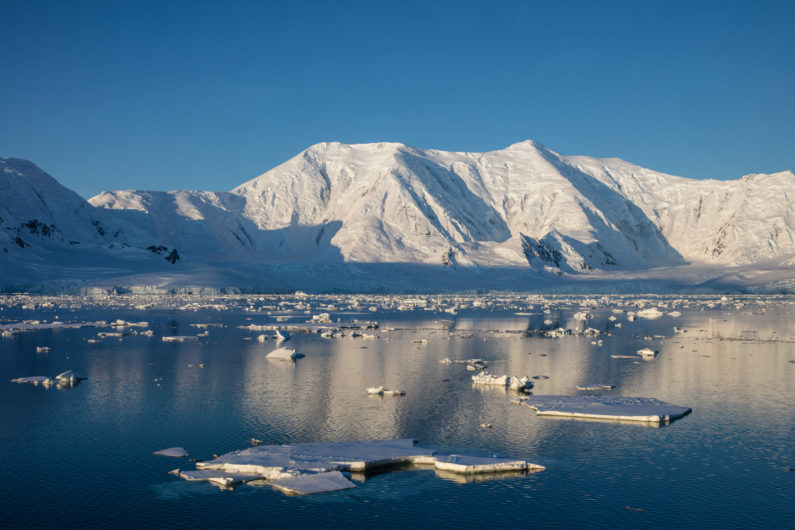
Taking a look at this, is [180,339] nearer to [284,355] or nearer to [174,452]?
[284,355]

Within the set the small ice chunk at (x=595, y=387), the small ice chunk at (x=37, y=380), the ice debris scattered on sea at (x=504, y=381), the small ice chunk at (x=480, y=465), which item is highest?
the ice debris scattered on sea at (x=504, y=381)

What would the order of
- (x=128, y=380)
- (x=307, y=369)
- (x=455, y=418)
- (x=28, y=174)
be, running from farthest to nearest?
(x=28, y=174), (x=307, y=369), (x=128, y=380), (x=455, y=418)

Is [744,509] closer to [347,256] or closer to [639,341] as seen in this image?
[639,341]

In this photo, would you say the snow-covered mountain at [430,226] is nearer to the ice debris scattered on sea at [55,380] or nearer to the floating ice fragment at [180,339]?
the floating ice fragment at [180,339]

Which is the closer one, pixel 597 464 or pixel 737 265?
pixel 597 464

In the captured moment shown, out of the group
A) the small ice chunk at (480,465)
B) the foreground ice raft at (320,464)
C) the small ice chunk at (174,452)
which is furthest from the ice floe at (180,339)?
the small ice chunk at (480,465)

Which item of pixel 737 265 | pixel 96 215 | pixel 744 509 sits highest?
pixel 96 215

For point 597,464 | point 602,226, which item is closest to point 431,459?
point 597,464
